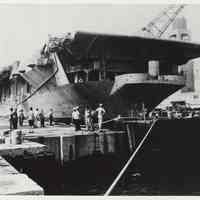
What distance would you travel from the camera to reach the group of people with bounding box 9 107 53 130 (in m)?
4.97

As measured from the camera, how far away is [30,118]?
16.2 ft

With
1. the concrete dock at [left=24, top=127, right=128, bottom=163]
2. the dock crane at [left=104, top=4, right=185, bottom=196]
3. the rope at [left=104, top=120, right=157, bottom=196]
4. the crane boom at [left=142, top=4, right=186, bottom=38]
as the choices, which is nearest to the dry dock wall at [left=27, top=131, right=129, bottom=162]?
the concrete dock at [left=24, top=127, right=128, bottom=163]

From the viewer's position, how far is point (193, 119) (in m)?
4.68

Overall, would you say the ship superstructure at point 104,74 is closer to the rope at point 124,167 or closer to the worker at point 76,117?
the worker at point 76,117

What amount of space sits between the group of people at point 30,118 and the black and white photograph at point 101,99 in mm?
15

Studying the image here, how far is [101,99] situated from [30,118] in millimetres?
→ 1060


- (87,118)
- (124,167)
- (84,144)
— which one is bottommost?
(124,167)

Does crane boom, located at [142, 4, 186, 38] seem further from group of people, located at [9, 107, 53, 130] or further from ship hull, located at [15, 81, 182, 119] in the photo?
group of people, located at [9, 107, 53, 130]

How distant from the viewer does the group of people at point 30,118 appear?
16.3 ft

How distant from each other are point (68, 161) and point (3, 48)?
170cm

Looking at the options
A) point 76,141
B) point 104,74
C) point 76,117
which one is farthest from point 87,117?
point 104,74

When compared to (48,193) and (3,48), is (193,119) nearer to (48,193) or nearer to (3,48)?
(48,193)

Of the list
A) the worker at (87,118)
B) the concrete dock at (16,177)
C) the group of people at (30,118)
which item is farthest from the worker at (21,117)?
the worker at (87,118)

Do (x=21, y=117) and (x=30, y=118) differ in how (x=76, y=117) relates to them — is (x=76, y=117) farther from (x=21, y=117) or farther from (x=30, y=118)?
(x=21, y=117)
